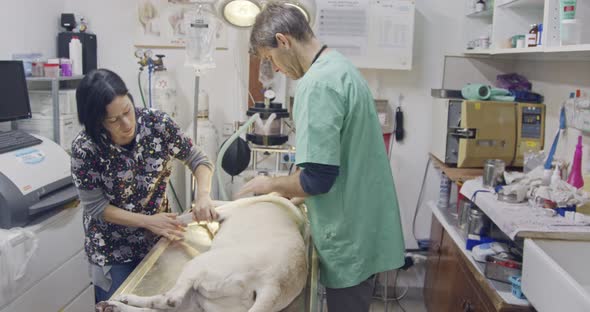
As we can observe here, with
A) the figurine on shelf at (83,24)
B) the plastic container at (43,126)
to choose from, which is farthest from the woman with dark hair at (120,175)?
the figurine on shelf at (83,24)

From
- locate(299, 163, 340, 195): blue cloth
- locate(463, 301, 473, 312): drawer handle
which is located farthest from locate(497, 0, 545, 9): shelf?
locate(299, 163, 340, 195): blue cloth

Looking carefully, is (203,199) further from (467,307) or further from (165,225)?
(467,307)

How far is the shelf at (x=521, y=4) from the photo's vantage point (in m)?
2.24

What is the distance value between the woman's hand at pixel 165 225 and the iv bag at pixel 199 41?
1.00 m

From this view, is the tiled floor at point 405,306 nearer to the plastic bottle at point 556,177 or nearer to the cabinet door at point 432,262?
the cabinet door at point 432,262

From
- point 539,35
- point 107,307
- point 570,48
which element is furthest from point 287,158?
point 107,307

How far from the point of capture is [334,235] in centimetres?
144

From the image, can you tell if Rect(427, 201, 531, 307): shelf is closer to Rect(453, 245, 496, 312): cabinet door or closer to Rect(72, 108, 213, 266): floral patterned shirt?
Rect(453, 245, 496, 312): cabinet door

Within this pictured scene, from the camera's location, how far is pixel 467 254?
205cm

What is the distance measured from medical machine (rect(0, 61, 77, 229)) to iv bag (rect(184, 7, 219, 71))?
0.77 m

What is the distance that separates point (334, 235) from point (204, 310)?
1.43 ft

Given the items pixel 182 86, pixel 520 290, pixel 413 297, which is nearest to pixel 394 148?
pixel 413 297

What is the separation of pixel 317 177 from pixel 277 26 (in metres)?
0.44

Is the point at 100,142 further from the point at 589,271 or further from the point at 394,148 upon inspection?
the point at 394,148
